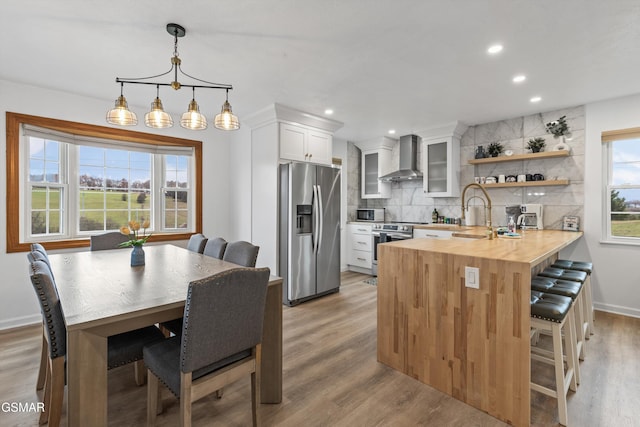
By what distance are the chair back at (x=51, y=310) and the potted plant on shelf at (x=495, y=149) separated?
4.86m

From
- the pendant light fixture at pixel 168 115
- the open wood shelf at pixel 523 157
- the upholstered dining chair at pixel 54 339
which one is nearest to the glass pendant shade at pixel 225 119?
the pendant light fixture at pixel 168 115

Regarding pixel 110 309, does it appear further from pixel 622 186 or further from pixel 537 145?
pixel 622 186

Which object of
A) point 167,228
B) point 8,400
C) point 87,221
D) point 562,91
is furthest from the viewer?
point 167,228

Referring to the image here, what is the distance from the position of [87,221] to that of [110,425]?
2.82 m

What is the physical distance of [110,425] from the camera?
5.60 ft

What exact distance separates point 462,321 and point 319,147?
10.3 feet

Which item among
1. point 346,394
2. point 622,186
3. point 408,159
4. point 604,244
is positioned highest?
point 408,159

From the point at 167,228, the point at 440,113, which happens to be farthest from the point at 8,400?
the point at 440,113

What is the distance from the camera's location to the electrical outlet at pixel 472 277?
6.03 feet

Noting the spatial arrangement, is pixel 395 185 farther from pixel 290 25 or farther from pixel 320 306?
pixel 290 25

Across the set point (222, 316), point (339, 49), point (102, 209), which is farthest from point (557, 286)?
point (102, 209)

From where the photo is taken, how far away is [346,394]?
2.01m

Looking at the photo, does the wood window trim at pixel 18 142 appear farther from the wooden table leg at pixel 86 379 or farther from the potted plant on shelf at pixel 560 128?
the potted plant on shelf at pixel 560 128

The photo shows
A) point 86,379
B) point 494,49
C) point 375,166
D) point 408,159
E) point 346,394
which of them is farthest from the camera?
point 375,166
